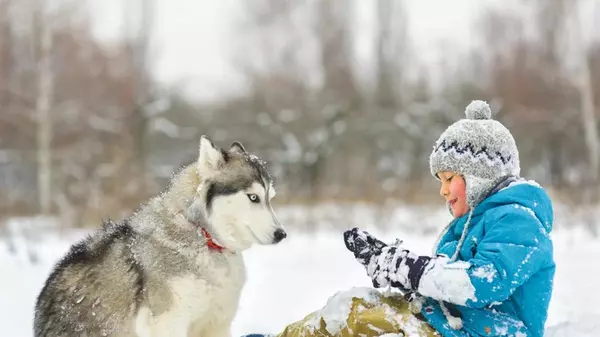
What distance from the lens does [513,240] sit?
93.4 inches

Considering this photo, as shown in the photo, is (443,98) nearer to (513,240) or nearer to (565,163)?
(565,163)

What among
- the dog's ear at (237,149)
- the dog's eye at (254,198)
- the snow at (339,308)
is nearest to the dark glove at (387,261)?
the snow at (339,308)

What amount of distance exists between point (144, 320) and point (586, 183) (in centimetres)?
1407

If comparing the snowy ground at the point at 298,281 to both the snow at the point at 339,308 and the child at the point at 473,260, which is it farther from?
the snow at the point at 339,308

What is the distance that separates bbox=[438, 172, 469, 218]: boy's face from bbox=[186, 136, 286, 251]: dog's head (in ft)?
3.03

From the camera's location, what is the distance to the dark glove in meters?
2.55

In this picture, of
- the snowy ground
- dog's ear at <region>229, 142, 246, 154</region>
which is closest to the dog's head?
dog's ear at <region>229, 142, 246, 154</region>

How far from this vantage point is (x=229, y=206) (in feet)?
10.6

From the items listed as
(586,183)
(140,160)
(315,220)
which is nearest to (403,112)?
(586,183)

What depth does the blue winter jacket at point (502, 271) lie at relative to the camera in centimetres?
236

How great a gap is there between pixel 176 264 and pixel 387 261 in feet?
3.83

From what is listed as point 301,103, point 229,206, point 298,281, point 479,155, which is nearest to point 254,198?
point 229,206

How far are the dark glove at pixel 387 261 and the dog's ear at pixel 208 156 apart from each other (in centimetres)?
87

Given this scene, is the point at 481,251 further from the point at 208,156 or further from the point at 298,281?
the point at 298,281
